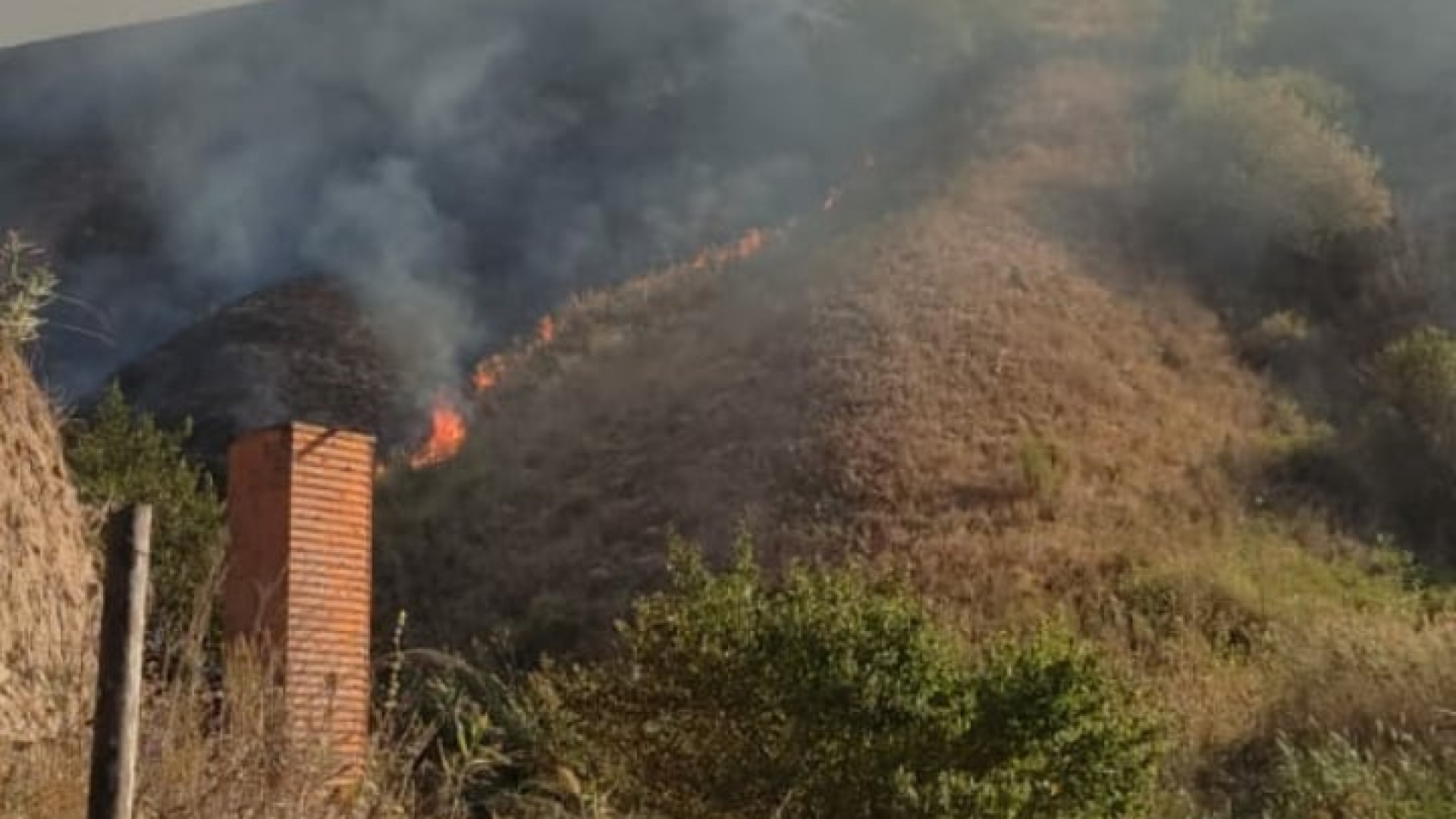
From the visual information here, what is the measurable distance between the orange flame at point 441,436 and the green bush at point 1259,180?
11660 mm

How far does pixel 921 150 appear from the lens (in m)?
30.6

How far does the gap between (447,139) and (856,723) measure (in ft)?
111

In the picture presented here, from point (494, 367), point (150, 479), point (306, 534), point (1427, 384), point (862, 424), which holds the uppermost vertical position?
point (494, 367)

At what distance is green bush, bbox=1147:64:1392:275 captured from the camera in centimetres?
2842

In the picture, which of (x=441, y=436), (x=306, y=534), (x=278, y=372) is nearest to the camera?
(x=306, y=534)

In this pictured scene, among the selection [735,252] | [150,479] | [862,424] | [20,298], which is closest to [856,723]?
[20,298]

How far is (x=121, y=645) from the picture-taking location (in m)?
3.54

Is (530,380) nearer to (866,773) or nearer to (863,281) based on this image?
(863,281)

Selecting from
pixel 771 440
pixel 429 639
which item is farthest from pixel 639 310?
pixel 429 639

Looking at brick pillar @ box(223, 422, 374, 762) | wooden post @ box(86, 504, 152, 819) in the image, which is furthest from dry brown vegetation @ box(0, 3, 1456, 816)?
wooden post @ box(86, 504, 152, 819)

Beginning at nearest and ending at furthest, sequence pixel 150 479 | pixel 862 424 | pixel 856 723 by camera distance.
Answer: pixel 856 723 < pixel 150 479 < pixel 862 424

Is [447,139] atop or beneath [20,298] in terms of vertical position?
atop

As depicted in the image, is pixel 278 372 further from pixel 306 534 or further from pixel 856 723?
pixel 856 723

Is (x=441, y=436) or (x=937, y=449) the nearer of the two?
(x=937, y=449)
